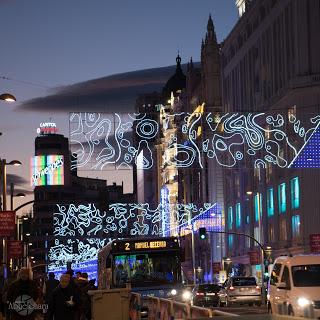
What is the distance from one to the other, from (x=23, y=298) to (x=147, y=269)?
18.8 metres

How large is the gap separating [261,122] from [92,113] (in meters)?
38.0

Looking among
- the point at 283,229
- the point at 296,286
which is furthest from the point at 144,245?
the point at 283,229

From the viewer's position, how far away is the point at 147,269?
34250 millimetres

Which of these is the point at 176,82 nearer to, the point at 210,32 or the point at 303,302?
the point at 210,32

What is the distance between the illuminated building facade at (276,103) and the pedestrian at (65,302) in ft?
156

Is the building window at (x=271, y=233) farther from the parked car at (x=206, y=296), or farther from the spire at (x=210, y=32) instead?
the spire at (x=210, y=32)

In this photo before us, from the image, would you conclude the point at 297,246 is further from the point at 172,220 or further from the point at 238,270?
the point at 172,220

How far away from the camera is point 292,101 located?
79438 millimetres

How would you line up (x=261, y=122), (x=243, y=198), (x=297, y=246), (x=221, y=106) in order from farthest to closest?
1. (x=221, y=106)
2. (x=243, y=198)
3. (x=261, y=122)
4. (x=297, y=246)

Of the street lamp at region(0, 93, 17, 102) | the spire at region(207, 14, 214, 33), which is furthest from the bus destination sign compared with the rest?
the spire at region(207, 14, 214, 33)

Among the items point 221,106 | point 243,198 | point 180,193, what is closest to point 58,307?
point 243,198

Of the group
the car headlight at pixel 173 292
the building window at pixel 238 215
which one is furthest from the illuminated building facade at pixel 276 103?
the car headlight at pixel 173 292

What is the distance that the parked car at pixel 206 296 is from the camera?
49.8 meters

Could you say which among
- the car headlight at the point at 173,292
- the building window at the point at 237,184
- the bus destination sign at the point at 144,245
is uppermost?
the building window at the point at 237,184
